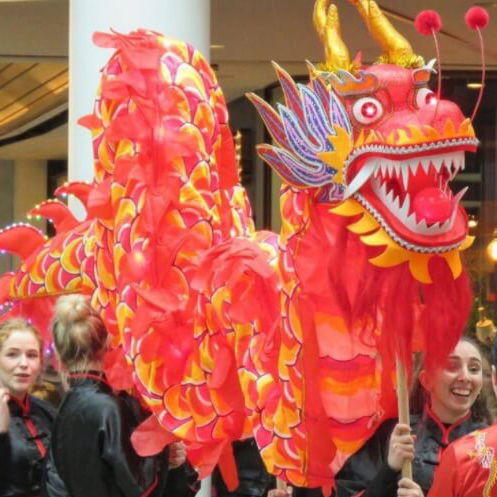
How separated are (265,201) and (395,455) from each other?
7.77 metres

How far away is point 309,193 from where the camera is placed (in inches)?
166

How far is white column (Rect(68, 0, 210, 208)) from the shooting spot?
24.9 feet

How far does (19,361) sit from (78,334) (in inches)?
28.5

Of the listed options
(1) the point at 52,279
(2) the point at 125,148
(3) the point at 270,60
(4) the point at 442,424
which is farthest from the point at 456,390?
(3) the point at 270,60

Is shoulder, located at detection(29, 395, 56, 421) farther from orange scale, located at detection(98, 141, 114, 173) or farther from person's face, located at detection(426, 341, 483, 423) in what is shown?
person's face, located at detection(426, 341, 483, 423)

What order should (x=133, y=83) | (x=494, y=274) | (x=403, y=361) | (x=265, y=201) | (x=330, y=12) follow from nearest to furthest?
(x=403, y=361) < (x=330, y=12) < (x=133, y=83) < (x=494, y=274) < (x=265, y=201)

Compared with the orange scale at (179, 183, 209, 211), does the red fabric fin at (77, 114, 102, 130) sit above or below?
above

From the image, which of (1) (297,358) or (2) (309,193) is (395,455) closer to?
(1) (297,358)

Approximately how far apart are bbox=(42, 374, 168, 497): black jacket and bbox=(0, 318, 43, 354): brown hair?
62cm

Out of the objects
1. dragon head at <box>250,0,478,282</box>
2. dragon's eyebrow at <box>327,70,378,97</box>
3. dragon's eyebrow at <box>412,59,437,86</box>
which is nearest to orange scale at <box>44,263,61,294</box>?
dragon head at <box>250,0,478,282</box>

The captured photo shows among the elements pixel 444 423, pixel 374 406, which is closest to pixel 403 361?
pixel 374 406

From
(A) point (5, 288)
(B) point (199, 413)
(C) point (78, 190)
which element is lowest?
(B) point (199, 413)

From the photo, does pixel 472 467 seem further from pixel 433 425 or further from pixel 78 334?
pixel 78 334

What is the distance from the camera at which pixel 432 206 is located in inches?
154
